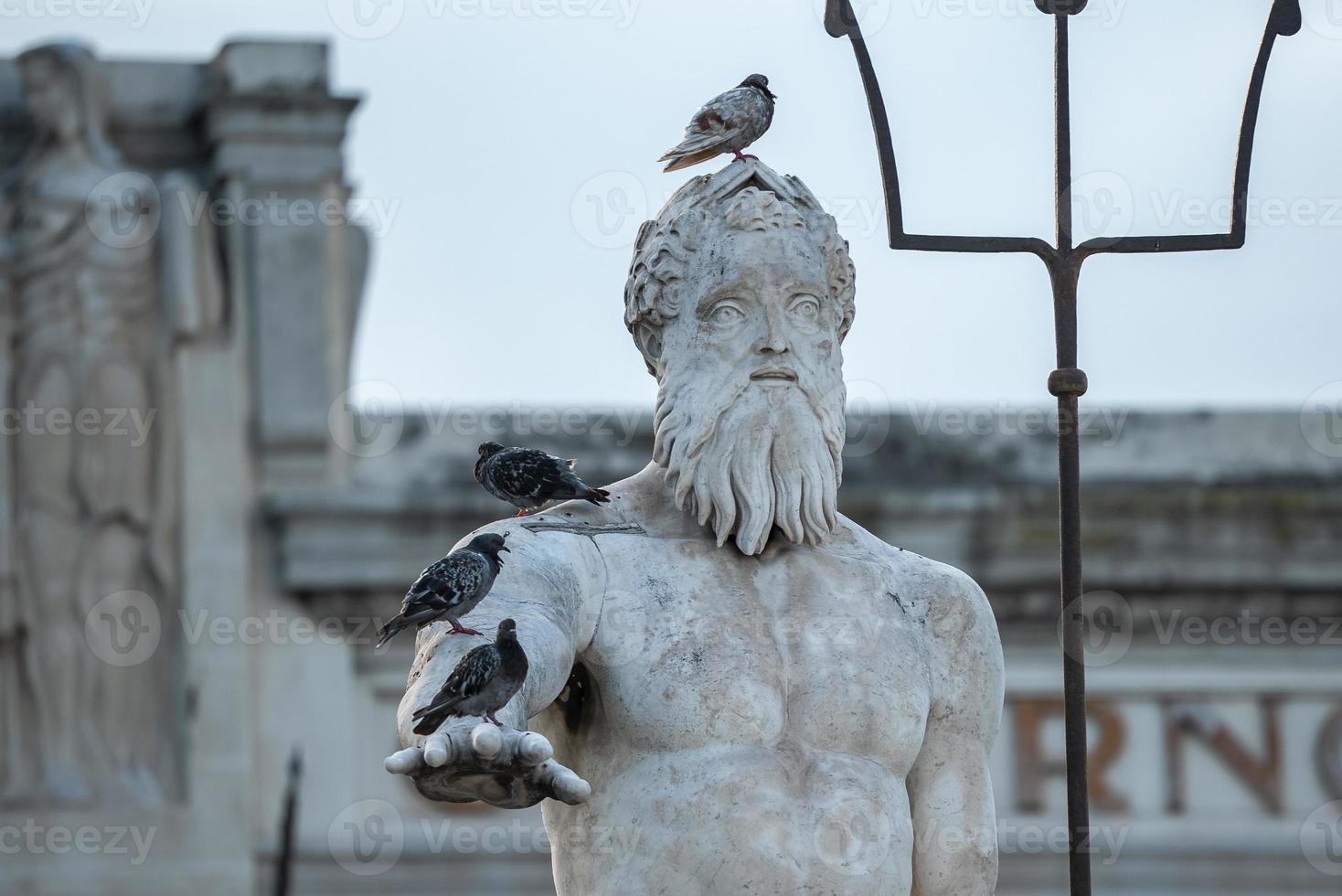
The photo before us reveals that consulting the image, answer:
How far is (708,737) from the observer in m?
7.56

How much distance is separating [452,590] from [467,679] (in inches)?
9.6

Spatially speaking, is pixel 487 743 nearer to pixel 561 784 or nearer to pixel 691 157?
pixel 561 784

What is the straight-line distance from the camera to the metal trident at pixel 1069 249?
827 cm

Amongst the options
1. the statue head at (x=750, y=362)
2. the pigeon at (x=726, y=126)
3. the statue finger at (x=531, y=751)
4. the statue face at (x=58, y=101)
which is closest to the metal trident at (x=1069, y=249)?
the pigeon at (x=726, y=126)

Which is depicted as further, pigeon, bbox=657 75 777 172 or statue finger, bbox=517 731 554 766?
pigeon, bbox=657 75 777 172

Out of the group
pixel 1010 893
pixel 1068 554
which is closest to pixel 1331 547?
pixel 1010 893

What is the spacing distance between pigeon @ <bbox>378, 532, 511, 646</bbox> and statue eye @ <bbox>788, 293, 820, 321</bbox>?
3.44 ft

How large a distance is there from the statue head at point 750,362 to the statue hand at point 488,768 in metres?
1.29

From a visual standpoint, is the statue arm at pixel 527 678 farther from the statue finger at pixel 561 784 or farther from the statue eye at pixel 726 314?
the statue eye at pixel 726 314

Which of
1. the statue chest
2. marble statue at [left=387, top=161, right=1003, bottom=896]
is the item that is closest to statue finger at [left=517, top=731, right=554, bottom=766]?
marble statue at [left=387, top=161, right=1003, bottom=896]

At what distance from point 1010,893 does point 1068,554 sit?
967 cm

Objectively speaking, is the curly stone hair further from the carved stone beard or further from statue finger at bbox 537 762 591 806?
statue finger at bbox 537 762 591 806

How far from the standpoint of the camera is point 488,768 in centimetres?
667

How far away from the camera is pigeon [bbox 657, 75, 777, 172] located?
8.34 meters
